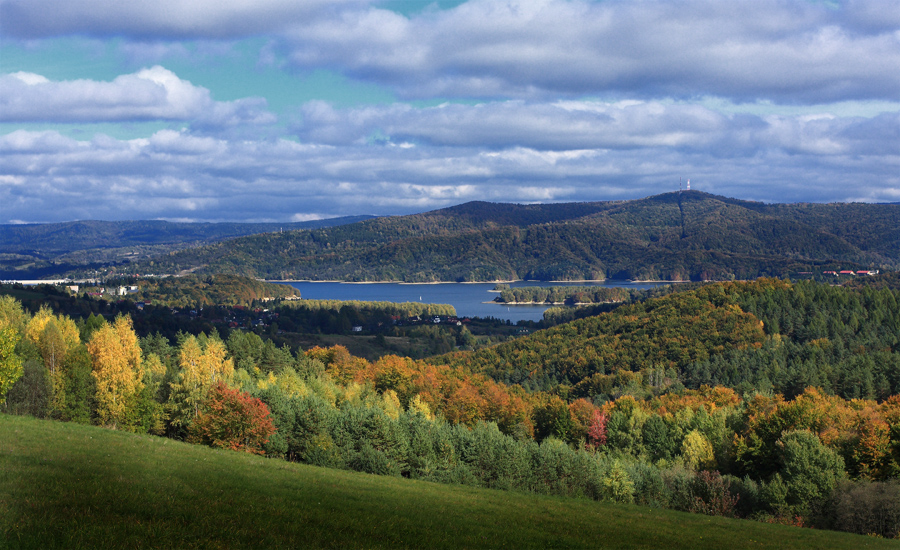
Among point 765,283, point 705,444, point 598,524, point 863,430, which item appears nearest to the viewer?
point 598,524

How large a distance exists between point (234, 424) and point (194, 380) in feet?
43.0

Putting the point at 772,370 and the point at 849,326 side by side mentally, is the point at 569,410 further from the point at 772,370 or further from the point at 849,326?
the point at 849,326

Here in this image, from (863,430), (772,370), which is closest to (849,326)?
(772,370)

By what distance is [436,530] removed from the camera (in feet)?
52.1

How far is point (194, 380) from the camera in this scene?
1731 inches

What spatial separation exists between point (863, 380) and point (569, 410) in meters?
41.2

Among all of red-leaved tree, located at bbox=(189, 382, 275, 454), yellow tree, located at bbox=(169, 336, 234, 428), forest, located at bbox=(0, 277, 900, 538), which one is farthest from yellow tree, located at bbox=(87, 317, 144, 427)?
red-leaved tree, located at bbox=(189, 382, 275, 454)

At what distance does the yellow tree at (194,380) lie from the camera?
4053 cm

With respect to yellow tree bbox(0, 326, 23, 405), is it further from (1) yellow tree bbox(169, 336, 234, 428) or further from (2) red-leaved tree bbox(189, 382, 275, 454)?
(1) yellow tree bbox(169, 336, 234, 428)

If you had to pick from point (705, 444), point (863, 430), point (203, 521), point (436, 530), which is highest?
point (203, 521)

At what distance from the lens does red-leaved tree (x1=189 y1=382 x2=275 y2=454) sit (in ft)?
107

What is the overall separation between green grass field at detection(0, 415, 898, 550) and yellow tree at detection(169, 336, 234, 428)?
14630 millimetres

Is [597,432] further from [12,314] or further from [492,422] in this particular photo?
[12,314]

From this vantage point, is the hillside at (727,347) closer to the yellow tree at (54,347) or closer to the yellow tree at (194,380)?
the yellow tree at (194,380)
